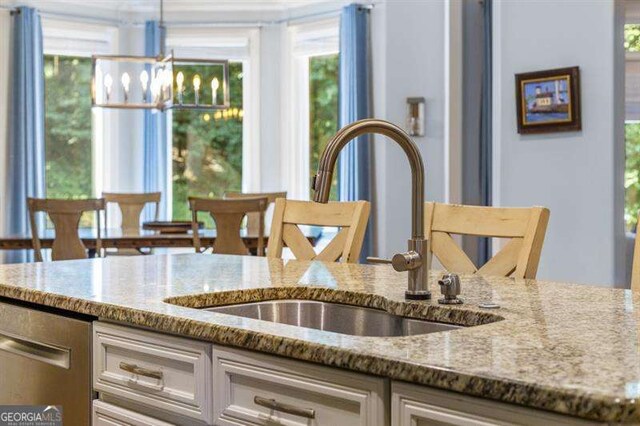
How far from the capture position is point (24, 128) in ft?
23.6

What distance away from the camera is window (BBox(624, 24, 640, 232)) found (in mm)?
5910

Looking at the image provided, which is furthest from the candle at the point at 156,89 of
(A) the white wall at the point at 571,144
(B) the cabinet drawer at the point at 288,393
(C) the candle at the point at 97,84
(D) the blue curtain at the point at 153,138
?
(B) the cabinet drawer at the point at 288,393

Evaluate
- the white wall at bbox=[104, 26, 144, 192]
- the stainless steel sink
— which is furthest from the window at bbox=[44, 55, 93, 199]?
the stainless steel sink

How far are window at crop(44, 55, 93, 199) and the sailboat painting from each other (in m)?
4.03

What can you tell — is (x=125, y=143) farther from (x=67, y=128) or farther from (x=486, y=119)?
(x=486, y=119)

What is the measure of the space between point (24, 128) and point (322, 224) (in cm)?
493

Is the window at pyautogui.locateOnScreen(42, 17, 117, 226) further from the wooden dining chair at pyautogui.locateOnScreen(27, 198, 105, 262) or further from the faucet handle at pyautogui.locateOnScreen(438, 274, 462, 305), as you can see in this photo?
the faucet handle at pyautogui.locateOnScreen(438, 274, 462, 305)

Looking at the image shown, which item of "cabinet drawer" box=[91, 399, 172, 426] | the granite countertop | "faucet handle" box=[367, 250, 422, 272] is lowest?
"cabinet drawer" box=[91, 399, 172, 426]

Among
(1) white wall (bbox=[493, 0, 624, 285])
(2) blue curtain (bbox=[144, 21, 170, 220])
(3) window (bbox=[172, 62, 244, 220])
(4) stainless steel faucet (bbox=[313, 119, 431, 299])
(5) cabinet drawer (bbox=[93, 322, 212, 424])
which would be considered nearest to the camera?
(5) cabinet drawer (bbox=[93, 322, 212, 424])

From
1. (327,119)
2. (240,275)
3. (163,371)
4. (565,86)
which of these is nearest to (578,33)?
(565,86)

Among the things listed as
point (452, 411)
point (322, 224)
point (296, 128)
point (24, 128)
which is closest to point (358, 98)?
point (296, 128)

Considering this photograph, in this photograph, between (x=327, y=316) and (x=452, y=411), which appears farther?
(x=327, y=316)

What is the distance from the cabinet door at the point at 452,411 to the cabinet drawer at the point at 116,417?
58cm

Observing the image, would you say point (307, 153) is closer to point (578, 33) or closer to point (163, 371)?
point (578, 33)
